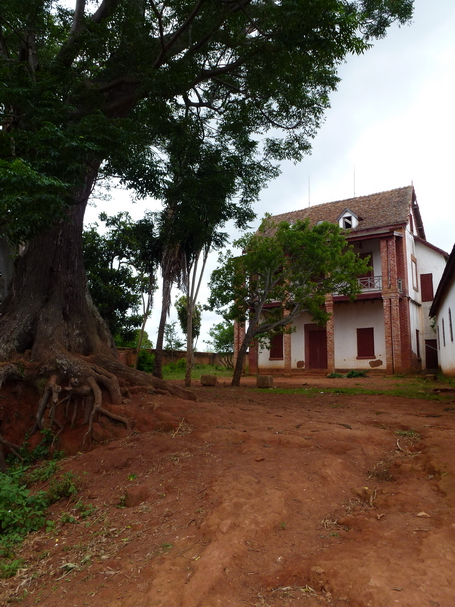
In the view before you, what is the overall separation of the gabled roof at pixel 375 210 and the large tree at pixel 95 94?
44.1ft

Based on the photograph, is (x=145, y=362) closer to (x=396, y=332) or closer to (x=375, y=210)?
(x=396, y=332)

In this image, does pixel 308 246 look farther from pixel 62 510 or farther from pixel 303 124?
pixel 62 510

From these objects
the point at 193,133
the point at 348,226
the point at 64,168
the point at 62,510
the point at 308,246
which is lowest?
the point at 62,510

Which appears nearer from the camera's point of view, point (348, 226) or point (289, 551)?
point (289, 551)

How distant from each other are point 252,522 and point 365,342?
66.8ft

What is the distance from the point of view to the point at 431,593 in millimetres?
2354

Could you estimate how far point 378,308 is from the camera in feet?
73.7

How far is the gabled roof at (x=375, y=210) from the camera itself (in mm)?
22094

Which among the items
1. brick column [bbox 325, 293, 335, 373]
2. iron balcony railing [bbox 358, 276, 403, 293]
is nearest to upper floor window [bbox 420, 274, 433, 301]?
iron balcony railing [bbox 358, 276, 403, 293]

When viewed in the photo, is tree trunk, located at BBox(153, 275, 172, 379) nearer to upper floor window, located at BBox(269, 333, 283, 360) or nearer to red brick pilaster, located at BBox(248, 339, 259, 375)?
red brick pilaster, located at BBox(248, 339, 259, 375)

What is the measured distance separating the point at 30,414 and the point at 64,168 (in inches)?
141

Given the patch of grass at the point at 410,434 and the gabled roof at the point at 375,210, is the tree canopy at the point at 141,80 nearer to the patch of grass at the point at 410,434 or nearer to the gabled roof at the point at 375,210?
the patch of grass at the point at 410,434

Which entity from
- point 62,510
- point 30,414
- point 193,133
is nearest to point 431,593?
point 62,510

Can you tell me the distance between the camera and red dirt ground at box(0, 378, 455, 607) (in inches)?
102
